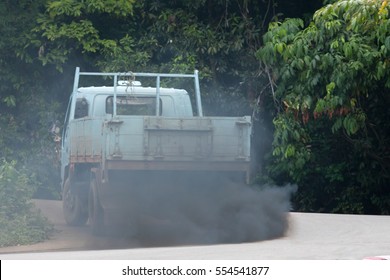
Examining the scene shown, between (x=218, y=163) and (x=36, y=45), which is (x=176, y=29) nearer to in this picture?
(x=36, y=45)

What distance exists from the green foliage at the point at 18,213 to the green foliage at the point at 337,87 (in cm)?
490

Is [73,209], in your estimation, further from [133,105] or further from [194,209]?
[194,209]

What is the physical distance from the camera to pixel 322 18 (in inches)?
663

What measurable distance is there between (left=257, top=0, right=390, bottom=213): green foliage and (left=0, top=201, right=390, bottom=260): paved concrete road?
8.33 ft

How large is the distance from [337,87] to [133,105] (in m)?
3.58

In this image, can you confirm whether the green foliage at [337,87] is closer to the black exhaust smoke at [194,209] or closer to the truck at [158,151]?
the truck at [158,151]

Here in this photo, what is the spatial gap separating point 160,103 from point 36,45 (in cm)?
638

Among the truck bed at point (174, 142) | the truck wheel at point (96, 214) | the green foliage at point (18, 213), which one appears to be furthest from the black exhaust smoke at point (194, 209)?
the green foliage at point (18, 213)

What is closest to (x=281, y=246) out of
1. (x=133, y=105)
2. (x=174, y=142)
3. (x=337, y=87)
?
(x=174, y=142)

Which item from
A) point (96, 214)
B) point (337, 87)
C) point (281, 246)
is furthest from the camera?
point (337, 87)

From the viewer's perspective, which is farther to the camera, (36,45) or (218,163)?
(36,45)

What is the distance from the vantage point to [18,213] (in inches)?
642

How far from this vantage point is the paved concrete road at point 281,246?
10.8 m
